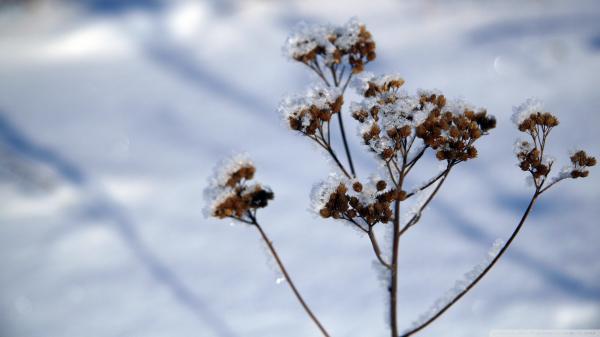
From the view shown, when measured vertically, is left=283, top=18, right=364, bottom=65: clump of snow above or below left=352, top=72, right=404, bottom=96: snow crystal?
above

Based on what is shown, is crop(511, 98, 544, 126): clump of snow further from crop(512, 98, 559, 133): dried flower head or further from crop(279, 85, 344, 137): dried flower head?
crop(279, 85, 344, 137): dried flower head

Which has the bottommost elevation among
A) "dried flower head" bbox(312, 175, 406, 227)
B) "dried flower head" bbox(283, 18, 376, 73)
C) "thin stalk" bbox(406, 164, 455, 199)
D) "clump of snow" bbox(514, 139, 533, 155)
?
"dried flower head" bbox(312, 175, 406, 227)

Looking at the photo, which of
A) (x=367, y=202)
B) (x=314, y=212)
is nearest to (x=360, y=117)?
(x=367, y=202)

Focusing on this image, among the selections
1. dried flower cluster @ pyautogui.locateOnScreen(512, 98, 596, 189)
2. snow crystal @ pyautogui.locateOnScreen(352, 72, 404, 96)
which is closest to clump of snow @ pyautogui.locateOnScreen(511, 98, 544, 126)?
dried flower cluster @ pyautogui.locateOnScreen(512, 98, 596, 189)

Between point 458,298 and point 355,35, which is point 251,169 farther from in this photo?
point 458,298

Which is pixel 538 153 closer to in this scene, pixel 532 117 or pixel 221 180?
pixel 532 117

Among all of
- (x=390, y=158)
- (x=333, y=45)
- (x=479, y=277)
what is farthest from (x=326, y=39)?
(x=479, y=277)
